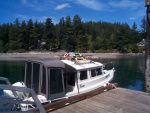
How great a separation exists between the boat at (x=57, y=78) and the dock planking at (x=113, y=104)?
1031 millimetres

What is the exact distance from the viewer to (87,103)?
29.5ft

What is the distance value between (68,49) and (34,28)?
21.0m

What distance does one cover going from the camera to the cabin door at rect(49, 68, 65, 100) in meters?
8.90

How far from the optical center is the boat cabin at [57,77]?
8906 mm

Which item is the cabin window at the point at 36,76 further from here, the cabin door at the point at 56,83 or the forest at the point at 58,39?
the forest at the point at 58,39

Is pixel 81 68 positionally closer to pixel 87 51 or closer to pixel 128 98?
pixel 128 98

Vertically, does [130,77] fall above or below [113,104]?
below

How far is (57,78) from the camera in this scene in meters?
9.10

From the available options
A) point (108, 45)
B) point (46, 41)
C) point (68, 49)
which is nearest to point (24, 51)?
point (46, 41)

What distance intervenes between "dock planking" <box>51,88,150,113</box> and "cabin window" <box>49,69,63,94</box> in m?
0.99

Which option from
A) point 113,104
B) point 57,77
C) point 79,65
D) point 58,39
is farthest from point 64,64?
point 58,39

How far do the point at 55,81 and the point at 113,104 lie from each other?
2.69 meters

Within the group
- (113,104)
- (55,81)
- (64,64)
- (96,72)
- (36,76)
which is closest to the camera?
(113,104)

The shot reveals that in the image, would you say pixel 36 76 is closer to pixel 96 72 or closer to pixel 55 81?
pixel 55 81
